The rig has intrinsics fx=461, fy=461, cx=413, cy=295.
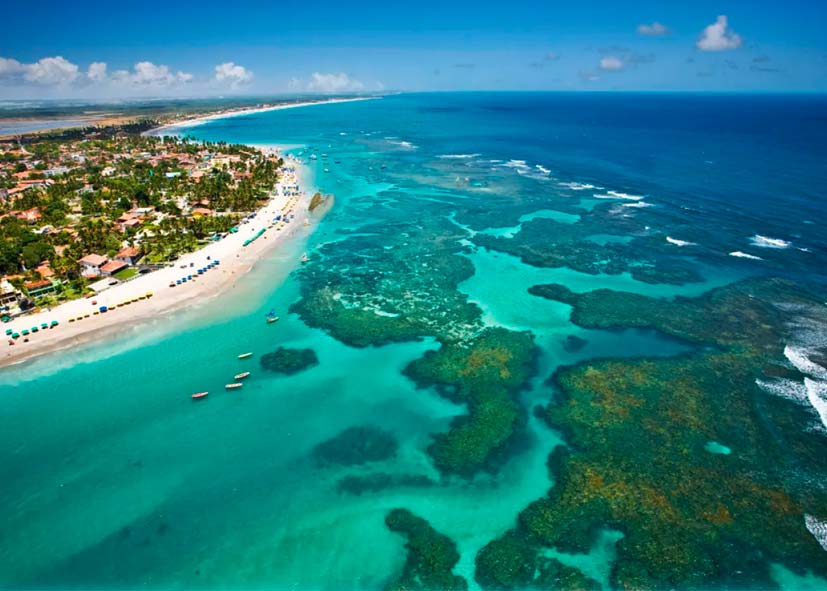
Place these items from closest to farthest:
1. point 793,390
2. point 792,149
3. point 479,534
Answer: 1. point 479,534
2. point 793,390
3. point 792,149

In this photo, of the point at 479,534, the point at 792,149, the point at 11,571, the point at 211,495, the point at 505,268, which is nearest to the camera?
the point at 11,571

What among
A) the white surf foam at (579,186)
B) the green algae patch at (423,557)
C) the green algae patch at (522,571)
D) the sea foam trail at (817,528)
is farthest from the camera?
the white surf foam at (579,186)

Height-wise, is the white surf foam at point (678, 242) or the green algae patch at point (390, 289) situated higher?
the white surf foam at point (678, 242)

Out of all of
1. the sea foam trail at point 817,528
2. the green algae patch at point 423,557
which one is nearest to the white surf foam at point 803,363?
the sea foam trail at point 817,528

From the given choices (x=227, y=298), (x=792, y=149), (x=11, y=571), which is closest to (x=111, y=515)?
(x=11, y=571)

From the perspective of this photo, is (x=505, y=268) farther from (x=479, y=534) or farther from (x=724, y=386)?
(x=479, y=534)

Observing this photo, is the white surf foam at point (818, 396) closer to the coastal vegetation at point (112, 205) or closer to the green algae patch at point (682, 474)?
the green algae patch at point (682, 474)

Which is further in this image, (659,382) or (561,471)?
(659,382)

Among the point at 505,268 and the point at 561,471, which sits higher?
the point at 505,268
